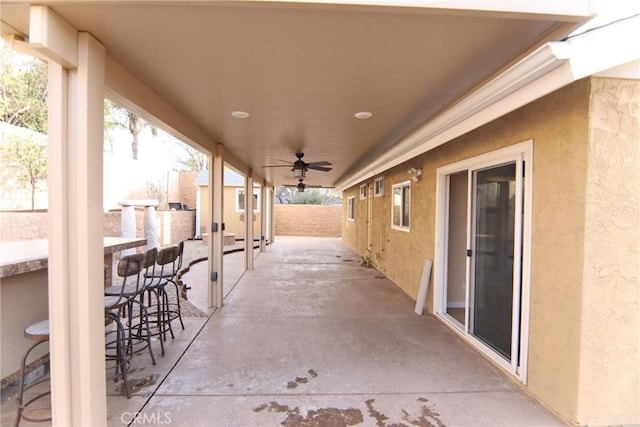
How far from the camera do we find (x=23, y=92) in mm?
10055

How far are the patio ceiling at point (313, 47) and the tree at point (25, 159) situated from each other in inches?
237

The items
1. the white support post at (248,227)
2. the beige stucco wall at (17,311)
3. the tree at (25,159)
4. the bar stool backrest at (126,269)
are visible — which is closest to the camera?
the beige stucco wall at (17,311)

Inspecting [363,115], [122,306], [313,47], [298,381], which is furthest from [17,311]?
[363,115]

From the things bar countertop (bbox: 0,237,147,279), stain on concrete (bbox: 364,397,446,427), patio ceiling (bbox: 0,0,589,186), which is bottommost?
stain on concrete (bbox: 364,397,446,427)

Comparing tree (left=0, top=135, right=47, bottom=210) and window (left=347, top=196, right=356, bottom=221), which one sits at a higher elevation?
tree (left=0, top=135, right=47, bottom=210)

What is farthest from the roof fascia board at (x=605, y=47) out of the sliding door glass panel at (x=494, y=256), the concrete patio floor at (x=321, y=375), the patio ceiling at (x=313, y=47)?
the concrete patio floor at (x=321, y=375)

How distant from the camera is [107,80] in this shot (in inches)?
92.9

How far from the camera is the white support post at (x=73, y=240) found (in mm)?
2010

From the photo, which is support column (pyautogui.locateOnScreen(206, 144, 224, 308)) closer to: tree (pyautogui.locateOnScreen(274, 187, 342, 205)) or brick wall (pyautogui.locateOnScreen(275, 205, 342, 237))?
brick wall (pyautogui.locateOnScreen(275, 205, 342, 237))

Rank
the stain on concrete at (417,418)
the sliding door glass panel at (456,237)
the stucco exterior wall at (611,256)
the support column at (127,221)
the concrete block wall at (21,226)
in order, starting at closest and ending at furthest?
the stucco exterior wall at (611,256) → the stain on concrete at (417,418) → the sliding door glass panel at (456,237) → the concrete block wall at (21,226) → the support column at (127,221)

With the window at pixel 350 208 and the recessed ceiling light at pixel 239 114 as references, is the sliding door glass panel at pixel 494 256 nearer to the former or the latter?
the recessed ceiling light at pixel 239 114

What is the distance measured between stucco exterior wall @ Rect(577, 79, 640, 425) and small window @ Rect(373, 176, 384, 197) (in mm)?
5834

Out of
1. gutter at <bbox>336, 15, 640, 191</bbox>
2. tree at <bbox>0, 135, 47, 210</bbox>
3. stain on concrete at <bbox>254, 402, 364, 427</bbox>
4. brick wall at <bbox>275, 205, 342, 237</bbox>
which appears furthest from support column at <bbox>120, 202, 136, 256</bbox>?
brick wall at <bbox>275, 205, 342, 237</bbox>

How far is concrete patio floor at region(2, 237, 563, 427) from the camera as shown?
2477mm
